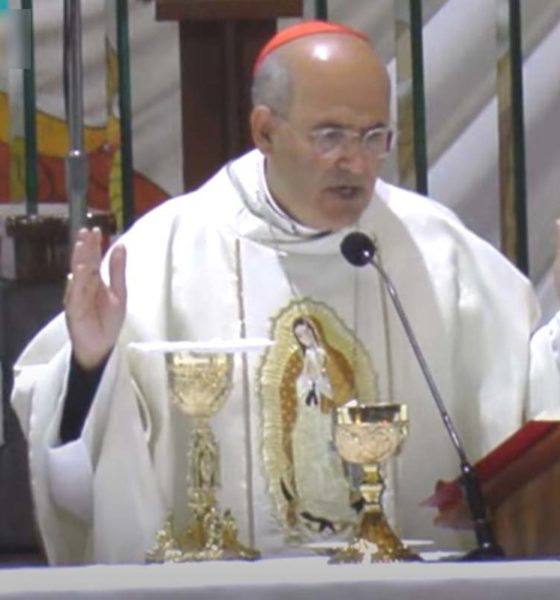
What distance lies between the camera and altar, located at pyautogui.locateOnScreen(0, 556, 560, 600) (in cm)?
205

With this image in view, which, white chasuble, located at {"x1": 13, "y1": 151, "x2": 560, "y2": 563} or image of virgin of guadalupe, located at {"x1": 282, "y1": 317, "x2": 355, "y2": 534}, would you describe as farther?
image of virgin of guadalupe, located at {"x1": 282, "y1": 317, "x2": 355, "y2": 534}

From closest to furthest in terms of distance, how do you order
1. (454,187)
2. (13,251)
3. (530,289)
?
(530,289), (13,251), (454,187)

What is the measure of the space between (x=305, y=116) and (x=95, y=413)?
21.2 inches

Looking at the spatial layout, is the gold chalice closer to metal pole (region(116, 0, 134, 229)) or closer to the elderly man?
the elderly man

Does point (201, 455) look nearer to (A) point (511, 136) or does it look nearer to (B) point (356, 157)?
(B) point (356, 157)

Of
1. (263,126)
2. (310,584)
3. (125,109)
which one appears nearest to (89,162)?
(125,109)

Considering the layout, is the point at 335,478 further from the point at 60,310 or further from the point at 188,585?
the point at 188,585

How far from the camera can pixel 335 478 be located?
11.3 feet

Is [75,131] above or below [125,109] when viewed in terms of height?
below

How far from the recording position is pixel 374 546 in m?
2.88

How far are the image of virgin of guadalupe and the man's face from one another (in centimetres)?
21

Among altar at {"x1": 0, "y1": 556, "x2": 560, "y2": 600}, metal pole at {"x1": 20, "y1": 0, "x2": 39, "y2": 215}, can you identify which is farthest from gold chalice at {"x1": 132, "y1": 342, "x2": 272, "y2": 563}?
metal pole at {"x1": 20, "y1": 0, "x2": 39, "y2": 215}

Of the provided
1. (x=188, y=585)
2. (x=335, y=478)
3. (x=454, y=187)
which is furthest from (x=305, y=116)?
(x=454, y=187)

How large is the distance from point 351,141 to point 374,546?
678 millimetres
